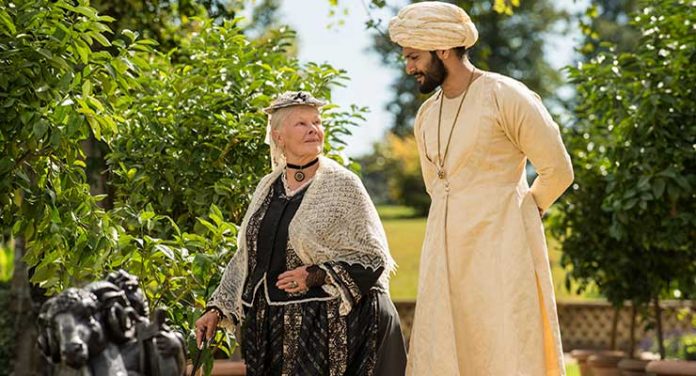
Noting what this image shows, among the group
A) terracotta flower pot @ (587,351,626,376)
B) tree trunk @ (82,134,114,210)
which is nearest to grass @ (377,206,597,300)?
terracotta flower pot @ (587,351,626,376)

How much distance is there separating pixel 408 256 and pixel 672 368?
1282cm

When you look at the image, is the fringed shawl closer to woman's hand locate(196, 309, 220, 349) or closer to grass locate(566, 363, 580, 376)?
woman's hand locate(196, 309, 220, 349)

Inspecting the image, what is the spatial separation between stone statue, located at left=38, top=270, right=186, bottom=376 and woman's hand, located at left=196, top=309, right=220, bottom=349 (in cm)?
121

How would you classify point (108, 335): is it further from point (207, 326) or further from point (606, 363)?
point (606, 363)

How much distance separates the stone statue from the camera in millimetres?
3090

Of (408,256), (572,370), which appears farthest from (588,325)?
(408,256)

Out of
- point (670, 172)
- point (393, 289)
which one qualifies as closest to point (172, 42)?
point (670, 172)

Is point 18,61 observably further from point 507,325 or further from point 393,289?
point 393,289

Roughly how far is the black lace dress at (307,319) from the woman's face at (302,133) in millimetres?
132

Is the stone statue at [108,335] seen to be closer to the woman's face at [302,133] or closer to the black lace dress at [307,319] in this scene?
the black lace dress at [307,319]

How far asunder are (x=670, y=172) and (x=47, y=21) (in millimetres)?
3728

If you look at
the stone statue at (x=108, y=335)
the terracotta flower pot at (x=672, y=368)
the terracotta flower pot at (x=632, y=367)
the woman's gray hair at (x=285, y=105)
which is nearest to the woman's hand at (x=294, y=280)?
the woman's gray hair at (x=285, y=105)

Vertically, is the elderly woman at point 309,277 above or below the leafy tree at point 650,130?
below

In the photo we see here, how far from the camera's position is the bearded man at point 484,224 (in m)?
4.24
